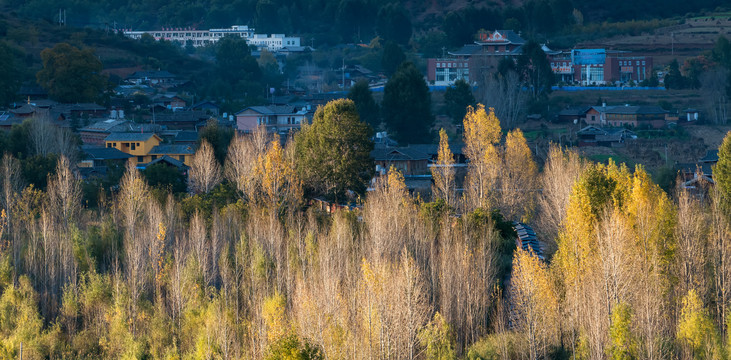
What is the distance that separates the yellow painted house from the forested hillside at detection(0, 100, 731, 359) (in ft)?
24.8

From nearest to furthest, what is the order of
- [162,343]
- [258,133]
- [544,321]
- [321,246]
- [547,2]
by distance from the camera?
Result: [544,321], [162,343], [321,246], [258,133], [547,2]

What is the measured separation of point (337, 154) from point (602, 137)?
625 inches

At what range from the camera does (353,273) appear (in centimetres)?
1622

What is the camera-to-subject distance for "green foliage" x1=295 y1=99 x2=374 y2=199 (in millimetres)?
22781

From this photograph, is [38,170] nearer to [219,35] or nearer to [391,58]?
[391,58]

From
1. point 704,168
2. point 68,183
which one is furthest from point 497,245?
point 704,168

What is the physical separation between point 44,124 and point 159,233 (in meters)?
11.1

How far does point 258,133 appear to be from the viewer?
2411 centimetres

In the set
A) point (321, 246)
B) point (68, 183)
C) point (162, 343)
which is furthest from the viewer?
point (68, 183)

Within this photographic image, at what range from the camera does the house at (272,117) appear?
3744 centimetres

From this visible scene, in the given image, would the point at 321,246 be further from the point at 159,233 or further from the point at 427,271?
the point at 159,233

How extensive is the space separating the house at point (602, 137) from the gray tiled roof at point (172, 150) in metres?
14.5

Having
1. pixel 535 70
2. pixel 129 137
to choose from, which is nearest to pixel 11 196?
pixel 129 137

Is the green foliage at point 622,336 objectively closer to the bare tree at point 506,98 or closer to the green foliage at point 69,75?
the bare tree at point 506,98
